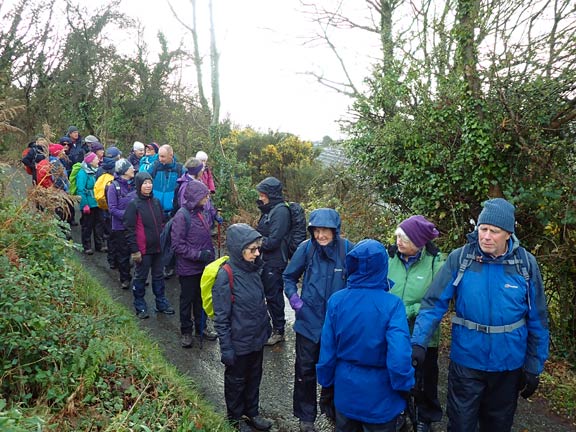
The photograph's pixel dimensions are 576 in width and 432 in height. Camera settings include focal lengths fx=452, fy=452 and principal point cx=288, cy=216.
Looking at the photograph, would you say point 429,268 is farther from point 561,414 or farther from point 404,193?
point 404,193

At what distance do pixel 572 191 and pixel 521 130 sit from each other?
2.94ft

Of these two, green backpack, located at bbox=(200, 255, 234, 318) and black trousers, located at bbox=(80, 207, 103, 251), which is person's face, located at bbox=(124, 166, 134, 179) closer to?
black trousers, located at bbox=(80, 207, 103, 251)

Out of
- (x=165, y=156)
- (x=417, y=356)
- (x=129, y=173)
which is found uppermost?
(x=165, y=156)

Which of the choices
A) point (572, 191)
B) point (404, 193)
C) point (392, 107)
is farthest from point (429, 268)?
point (392, 107)

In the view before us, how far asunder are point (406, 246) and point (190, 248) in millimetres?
2759

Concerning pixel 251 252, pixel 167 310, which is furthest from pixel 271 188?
pixel 167 310

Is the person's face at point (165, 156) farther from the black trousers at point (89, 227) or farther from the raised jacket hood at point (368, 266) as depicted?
the raised jacket hood at point (368, 266)

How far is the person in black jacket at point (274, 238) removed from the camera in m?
5.29

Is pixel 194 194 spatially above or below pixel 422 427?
above

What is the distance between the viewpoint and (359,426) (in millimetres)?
3164

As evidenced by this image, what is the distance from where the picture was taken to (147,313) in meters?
6.23

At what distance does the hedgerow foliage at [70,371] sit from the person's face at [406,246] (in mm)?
2120

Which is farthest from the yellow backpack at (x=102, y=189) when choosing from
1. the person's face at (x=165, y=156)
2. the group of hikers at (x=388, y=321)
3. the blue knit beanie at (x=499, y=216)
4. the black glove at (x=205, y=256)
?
the blue knit beanie at (x=499, y=216)

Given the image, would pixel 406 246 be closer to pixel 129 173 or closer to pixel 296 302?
pixel 296 302
